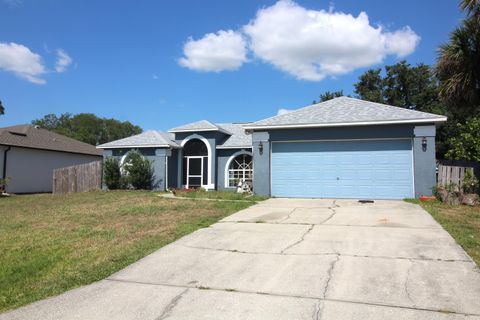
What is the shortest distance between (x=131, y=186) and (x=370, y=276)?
61.9 feet

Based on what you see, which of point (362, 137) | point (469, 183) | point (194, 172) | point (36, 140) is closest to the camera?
point (469, 183)

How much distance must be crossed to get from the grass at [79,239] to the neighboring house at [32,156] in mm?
11397

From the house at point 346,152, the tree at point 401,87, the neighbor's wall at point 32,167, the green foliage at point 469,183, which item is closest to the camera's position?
the green foliage at point 469,183

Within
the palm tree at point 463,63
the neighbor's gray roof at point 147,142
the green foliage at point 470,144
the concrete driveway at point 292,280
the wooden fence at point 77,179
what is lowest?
the concrete driveway at point 292,280

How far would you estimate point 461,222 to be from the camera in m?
8.98

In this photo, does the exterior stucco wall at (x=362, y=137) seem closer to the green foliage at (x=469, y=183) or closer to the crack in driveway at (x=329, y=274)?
the green foliage at (x=469, y=183)

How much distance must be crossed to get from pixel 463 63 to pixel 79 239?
13.5 metres

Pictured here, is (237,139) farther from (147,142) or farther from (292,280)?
(292,280)

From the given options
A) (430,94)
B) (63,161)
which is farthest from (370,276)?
(430,94)

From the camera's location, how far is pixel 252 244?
7305 millimetres

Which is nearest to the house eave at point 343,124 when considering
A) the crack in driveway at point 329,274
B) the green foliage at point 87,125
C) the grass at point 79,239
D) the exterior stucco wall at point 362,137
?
the exterior stucco wall at point 362,137

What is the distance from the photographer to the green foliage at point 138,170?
72.3ft

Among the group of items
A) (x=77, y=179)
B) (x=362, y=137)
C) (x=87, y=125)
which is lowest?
(x=77, y=179)

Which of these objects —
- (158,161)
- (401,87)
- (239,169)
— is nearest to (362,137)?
(239,169)
